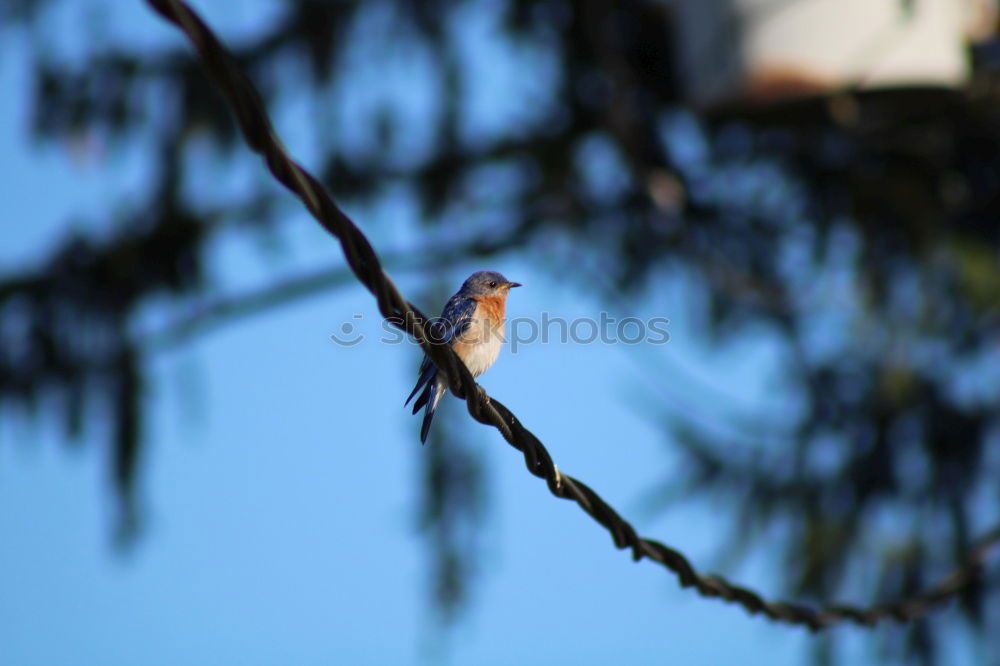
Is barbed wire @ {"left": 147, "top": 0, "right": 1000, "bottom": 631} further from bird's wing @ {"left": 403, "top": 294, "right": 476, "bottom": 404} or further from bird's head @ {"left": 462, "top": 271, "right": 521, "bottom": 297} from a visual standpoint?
bird's head @ {"left": 462, "top": 271, "right": 521, "bottom": 297}

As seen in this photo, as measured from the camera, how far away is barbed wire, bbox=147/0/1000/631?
5.34ft

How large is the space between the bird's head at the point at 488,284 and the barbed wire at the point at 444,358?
174 cm

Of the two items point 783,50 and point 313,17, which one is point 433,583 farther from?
point 783,50

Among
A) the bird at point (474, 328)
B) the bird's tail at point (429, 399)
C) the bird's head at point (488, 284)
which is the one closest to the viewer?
the bird's tail at point (429, 399)

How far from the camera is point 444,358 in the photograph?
8.39 ft

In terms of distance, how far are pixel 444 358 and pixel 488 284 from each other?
93.7 inches

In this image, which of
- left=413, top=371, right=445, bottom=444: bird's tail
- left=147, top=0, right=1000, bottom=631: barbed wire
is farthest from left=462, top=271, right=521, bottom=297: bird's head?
left=147, top=0, right=1000, bottom=631: barbed wire

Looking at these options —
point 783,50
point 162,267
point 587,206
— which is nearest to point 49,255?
point 162,267

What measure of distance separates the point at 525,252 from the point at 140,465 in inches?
113

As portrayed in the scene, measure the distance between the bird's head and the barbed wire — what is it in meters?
1.74

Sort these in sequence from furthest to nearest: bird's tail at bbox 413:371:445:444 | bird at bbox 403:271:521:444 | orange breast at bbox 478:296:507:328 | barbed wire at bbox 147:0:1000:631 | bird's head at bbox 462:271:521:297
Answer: bird's head at bbox 462:271:521:297 < orange breast at bbox 478:296:507:328 < bird at bbox 403:271:521:444 < bird's tail at bbox 413:371:445:444 < barbed wire at bbox 147:0:1000:631

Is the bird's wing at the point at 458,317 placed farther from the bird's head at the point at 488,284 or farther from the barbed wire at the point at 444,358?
the barbed wire at the point at 444,358

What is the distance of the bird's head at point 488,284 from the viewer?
16.0ft

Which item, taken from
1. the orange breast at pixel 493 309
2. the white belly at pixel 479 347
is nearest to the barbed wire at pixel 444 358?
the white belly at pixel 479 347
